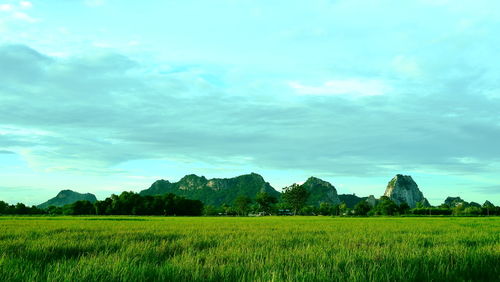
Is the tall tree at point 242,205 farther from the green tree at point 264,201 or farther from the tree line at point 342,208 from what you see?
the green tree at point 264,201

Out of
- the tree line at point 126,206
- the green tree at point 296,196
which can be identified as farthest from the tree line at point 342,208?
the tree line at point 126,206

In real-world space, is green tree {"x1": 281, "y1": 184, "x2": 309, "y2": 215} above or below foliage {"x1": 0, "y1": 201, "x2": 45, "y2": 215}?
above

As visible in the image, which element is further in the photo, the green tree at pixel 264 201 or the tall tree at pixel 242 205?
the tall tree at pixel 242 205

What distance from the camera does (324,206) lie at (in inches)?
6063

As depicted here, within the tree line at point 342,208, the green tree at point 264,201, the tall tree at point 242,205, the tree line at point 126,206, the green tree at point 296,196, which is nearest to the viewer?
the tree line at point 126,206

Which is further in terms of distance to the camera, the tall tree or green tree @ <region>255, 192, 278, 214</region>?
the tall tree

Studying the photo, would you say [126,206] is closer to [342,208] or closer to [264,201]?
[264,201]

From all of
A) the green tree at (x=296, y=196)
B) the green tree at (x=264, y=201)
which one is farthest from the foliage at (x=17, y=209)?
the green tree at (x=296, y=196)

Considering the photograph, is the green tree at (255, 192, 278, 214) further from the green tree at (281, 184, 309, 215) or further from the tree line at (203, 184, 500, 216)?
the green tree at (281, 184, 309, 215)

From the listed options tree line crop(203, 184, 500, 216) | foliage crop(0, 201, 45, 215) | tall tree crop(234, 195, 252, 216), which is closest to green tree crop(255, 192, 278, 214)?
tree line crop(203, 184, 500, 216)

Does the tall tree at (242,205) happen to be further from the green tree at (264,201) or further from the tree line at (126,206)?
the tree line at (126,206)

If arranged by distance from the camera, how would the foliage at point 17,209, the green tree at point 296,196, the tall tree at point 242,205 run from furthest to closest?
the tall tree at point 242,205, the green tree at point 296,196, the foliage at point 17,209

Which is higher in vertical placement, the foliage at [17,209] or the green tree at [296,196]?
the green tree at [296,196]

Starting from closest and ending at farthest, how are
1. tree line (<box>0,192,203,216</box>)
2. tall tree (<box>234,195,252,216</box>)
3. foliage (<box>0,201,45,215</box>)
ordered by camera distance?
tree line (<box>0,192,203,216</box>)
foliage (<box>0,201,45,215</box>)
tall tree (<box>234,195,252,216</box>)
